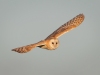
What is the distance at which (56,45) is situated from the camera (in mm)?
9273

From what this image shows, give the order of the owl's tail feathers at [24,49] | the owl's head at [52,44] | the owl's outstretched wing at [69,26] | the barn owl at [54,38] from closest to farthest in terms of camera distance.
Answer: the owl's tail feathers at [24,49]
the barn owl at [54,38]
the owl's head at [52,44]
the owl's outstretched wing at [69,26]

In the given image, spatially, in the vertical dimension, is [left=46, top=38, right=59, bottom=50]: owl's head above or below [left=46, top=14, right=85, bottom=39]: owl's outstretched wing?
below

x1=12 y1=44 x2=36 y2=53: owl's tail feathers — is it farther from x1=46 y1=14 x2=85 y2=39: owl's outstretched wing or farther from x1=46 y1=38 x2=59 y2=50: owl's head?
x1=46 y1=14 x2=85 y2=39: owl's outstretched wing

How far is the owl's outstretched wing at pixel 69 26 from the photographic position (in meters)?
10.1

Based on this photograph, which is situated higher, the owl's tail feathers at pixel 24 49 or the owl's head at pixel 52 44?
the owl's head at pixel 52 44

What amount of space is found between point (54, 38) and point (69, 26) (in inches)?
48.5

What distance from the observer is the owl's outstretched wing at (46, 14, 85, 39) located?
10.1 m

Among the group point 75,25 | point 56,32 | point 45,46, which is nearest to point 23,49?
point 45,46

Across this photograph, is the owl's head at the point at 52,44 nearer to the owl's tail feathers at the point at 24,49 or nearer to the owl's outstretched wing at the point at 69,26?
the owl's outstretched wing at the point at 69,26

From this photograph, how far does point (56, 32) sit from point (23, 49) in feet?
8.62

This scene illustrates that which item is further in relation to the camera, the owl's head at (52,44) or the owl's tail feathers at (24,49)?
the owl's head at (52,44)

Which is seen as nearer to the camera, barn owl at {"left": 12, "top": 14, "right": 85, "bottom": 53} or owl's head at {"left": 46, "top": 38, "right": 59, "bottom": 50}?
barn owl at {"left": 12, "top": 14, "right": 85, "bottom": 53}

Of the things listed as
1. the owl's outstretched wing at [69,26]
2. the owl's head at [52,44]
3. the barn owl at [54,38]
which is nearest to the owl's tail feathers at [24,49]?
the barn owl at [54,38]

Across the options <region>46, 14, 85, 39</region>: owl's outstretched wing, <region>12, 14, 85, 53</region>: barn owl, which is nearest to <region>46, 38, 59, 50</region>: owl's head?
<region>12, 14, 85, 53</region>: barn owl
